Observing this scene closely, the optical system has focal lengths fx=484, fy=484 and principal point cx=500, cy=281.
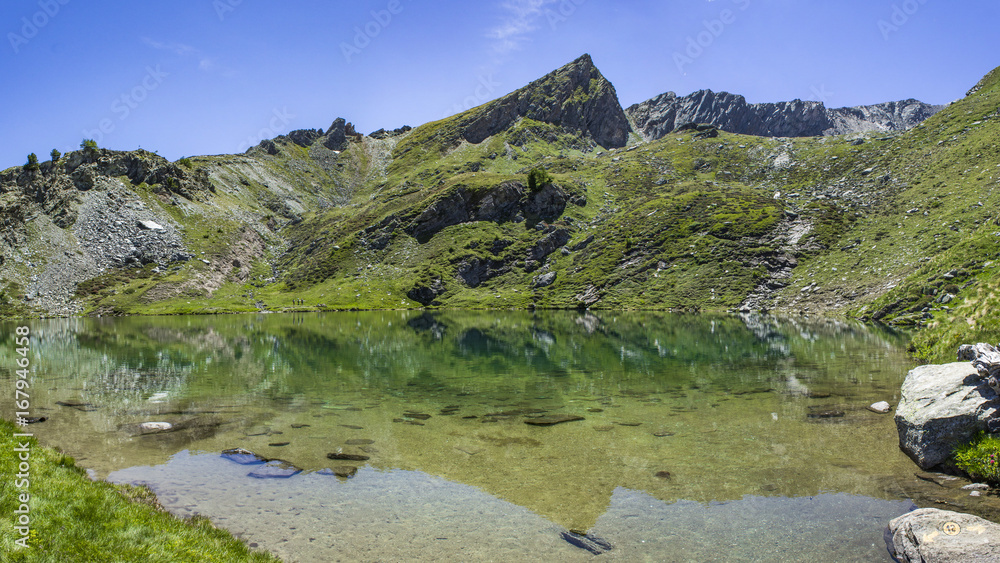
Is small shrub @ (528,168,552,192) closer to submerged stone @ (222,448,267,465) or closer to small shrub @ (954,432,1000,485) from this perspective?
submerged stone @ (222,448,267,465)

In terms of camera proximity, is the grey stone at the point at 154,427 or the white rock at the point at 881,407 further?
the white rock at the point at 881,407

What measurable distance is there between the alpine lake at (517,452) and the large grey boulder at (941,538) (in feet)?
1.58

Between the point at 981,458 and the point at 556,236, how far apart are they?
149930 mm

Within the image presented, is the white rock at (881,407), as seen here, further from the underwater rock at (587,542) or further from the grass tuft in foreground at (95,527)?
the grass tuft in foreground at (95,527)

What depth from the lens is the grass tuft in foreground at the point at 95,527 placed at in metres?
8.93

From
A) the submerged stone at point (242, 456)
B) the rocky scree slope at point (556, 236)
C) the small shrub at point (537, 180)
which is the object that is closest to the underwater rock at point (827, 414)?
the submerged stone at point (242, 456)

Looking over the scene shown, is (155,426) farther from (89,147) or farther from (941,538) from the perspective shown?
(89,147)

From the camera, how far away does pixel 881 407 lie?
22.9 meters

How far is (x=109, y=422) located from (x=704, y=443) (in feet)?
90.4

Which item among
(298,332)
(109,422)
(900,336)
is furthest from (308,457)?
(298,332)

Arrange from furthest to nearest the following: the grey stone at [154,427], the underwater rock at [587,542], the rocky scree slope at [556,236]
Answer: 1. the rocky scree slope at [556,236]
2. the grey stone at [154,427]
3. the underwater rock at [587,542]

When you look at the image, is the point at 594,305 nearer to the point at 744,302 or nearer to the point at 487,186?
the point at 744,302

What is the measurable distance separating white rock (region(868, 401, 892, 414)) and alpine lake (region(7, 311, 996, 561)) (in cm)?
93

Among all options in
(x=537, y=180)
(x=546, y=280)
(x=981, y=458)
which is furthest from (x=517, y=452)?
(x=537, y=180)
